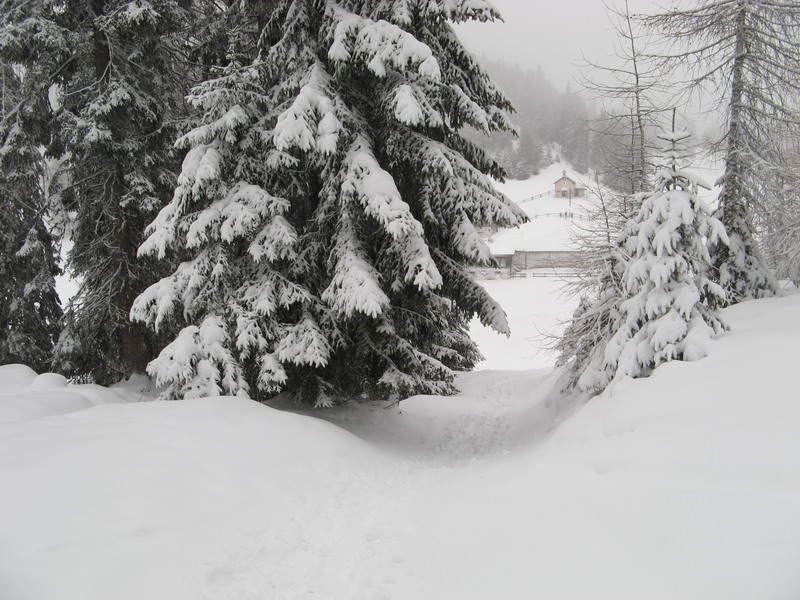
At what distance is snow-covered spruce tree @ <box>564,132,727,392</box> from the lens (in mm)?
5828

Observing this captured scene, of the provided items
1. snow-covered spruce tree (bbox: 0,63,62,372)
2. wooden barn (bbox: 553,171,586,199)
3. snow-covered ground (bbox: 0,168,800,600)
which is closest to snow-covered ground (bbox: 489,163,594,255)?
wooden barn (bbox: 553,171,586,199)

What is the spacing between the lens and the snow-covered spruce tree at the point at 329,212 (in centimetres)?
697

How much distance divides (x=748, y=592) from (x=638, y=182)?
9852 mm

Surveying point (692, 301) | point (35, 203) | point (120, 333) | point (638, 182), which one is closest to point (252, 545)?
point (692, 301)

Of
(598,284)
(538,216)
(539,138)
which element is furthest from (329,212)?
(539,138)

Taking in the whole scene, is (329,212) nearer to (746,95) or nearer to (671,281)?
(671,281)

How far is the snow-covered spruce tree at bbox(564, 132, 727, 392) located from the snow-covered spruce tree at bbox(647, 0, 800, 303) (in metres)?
2.97

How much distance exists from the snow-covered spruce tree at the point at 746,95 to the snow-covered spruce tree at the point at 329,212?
14.3 ft

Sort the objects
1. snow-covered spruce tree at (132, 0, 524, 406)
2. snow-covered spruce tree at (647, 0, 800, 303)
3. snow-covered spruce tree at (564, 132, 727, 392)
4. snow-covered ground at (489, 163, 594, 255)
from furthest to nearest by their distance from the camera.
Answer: snow-covered ground at (489, 163, 594, 255) < snow-covered spruce tree at (647, 0, 800, 303) < snow-covered spruce tree at (132, 0, 524, 406) < snow-covered spruce tree at (564, 132, 727, 392)

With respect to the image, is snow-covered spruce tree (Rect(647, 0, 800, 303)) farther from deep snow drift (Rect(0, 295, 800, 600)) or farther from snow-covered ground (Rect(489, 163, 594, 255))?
snow-covered ground (Rect(489, 163, 594, 255))

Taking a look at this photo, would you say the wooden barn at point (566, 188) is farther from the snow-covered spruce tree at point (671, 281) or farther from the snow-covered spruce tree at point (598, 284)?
the snow-covered spruce tree at point (671, 281)

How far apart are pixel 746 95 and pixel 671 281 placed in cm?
555

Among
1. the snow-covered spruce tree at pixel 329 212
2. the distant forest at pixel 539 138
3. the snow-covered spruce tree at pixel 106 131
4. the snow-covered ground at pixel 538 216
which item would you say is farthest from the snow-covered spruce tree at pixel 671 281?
the distant forest at pixel 539 138

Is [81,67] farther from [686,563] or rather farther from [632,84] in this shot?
[686,563]
